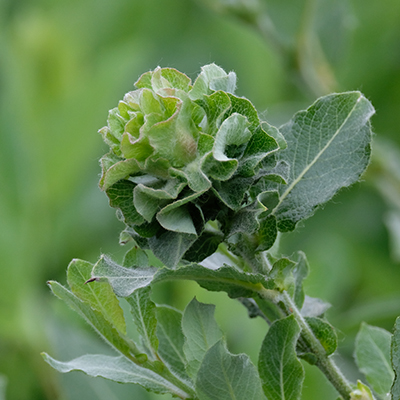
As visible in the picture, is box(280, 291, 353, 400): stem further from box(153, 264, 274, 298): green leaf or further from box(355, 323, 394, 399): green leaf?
box(355, 323, 394, 399): green leaf

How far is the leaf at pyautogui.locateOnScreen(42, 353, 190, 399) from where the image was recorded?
67 centimetres

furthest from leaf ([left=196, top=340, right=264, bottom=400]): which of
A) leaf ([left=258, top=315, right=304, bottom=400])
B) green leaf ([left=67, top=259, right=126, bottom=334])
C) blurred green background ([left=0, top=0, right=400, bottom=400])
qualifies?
blurred green background ([left=0, top=0, right=400, bottom=400])

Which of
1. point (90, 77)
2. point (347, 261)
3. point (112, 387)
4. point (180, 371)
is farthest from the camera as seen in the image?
point (90, 77)

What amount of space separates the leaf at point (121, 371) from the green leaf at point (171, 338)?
8 centimetres

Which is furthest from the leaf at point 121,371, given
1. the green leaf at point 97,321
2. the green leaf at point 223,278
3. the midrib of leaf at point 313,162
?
the midrib of leaf at point 313,162

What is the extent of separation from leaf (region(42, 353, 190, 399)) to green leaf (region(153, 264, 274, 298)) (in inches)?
5.1

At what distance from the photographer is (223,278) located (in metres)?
0.64

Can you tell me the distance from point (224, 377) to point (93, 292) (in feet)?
0.58

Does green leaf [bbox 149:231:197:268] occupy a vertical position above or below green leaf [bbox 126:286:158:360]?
above

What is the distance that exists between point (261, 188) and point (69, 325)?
41.8 inches

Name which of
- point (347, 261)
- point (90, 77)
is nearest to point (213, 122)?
point (347, 261)

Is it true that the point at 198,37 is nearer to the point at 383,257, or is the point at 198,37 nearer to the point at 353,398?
the point at 383,257

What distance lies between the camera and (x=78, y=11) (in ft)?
9.32

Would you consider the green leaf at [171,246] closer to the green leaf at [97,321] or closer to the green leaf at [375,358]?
the green leaf at [97,321]
